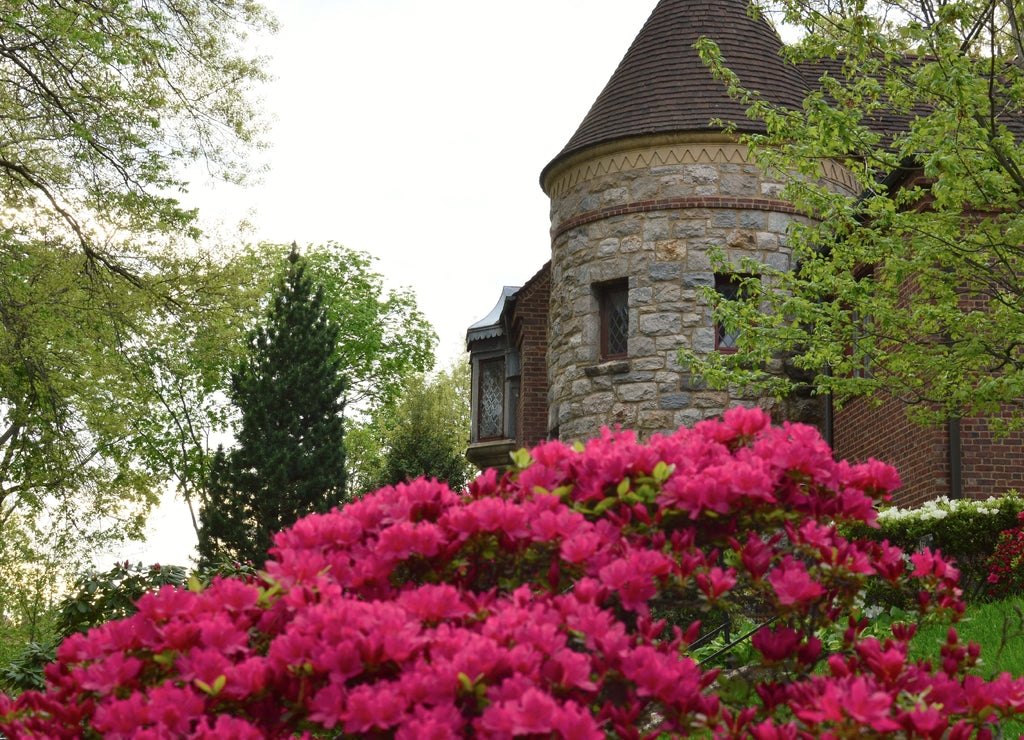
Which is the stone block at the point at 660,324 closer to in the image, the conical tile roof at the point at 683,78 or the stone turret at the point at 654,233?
the stone turret at the point at 654,233

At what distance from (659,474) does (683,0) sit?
16129 millimetres

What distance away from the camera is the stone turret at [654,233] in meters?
16.2

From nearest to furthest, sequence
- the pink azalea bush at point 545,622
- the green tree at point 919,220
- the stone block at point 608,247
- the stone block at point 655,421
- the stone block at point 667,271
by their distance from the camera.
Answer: the pink azalea bush at point 545,622, the green tree at point 919,220, the stone block at point 655,421, the stone block at point 667,271, the stone block at point 608,247

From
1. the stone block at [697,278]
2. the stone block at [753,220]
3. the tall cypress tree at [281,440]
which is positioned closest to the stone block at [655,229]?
the stone block at [697,278]

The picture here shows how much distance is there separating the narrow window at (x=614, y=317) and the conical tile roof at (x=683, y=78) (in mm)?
2157

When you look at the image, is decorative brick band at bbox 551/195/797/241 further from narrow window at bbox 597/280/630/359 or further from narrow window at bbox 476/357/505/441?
narrow window at bbox 476/357/505/441

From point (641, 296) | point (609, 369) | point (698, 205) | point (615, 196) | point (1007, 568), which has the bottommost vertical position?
point (1007, 568)

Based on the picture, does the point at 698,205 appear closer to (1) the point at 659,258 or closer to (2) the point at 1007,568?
(1) the point at 659,258

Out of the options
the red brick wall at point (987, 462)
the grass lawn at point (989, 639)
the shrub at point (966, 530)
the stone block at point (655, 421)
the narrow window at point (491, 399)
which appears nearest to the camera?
the grass lawn at point (989, 639)

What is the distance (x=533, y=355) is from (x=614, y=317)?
6175 millimetres

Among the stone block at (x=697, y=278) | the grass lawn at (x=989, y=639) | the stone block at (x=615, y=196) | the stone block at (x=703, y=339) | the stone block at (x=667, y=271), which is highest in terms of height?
the stone block at (x=615, y=196)

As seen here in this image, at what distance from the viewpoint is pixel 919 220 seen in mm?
11312

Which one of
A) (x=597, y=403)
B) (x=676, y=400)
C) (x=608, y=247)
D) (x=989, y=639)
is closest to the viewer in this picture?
(x=989, y=639)

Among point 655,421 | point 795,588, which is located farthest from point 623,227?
point 795,588
